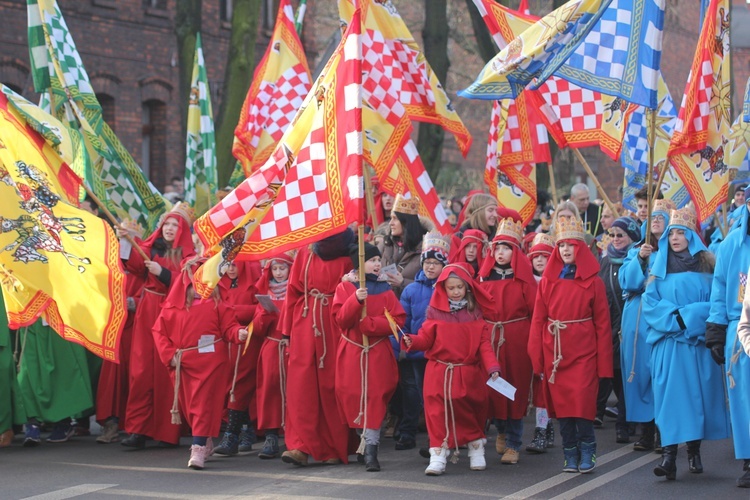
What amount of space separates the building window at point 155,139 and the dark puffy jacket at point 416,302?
17.5m

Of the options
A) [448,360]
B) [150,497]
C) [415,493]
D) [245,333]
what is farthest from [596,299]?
[150,497]

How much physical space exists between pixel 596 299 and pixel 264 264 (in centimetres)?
296

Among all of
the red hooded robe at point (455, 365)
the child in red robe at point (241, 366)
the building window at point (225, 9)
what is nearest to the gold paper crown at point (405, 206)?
the child in red robe at point (241, 366)

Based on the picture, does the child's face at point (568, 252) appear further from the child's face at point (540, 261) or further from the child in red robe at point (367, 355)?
the child in red robe at point (367, 355)

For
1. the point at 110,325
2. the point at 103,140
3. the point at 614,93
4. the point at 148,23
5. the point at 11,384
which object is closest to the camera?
the point at 110,325

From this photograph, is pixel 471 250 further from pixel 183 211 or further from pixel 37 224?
pixel 37 224

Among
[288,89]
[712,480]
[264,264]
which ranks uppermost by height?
[288,89]

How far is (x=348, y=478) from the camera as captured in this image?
9086mm

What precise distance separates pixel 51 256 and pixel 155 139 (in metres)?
18.2

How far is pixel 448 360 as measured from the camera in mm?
9422

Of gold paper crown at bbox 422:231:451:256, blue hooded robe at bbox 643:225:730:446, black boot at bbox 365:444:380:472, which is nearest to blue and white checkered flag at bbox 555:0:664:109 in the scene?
blue hooded robe at bbox 643:225:730:446

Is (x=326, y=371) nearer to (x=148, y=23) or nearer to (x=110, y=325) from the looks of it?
(x=110, y=325)

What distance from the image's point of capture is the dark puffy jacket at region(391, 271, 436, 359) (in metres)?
10.5

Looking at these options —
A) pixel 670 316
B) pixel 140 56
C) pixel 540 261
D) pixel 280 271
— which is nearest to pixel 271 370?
pixel 280 271
